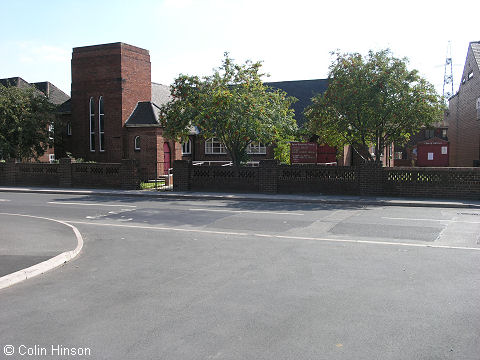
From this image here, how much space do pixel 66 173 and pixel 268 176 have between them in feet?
43.4

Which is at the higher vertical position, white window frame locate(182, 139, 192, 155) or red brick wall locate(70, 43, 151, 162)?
red brick wall locate(70, 43, 151, 162)

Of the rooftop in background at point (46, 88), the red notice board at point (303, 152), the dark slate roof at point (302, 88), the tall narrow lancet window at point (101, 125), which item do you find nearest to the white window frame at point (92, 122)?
the tall narrow lancet window at point (101, 125)

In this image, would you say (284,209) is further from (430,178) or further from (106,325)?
(106,325)

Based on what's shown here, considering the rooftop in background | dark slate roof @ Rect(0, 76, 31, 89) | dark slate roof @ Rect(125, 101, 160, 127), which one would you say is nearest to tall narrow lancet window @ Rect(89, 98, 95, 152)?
dark slate roof @ Rect(125, 101, 160, 127)

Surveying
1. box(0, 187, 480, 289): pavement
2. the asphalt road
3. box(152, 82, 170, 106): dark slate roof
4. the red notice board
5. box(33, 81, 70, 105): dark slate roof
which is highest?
box(33, 81, 70, 105): dark slate roof

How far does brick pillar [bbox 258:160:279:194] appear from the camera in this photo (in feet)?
74.3

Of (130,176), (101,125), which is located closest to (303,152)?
(130,176)

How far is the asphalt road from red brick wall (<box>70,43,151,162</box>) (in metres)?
23.9

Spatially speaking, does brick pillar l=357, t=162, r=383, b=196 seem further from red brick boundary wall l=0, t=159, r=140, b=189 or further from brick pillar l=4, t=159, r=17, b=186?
brick pillar l=4, t=159, r=17, b=186

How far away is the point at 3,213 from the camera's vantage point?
15375 millimetres

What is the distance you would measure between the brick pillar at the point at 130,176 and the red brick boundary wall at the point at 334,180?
258 cm

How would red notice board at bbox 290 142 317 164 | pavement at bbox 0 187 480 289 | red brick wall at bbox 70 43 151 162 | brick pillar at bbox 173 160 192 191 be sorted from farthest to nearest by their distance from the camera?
red brick wall at bbox 70 43 151 162
brick pillar at bbox 173 160 192 191
red notice board at bbox 290 142 317 164
pavement at bbox 0 187 480 289

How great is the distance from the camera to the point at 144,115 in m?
34.5

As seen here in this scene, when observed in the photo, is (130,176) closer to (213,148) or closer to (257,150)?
(213,148)
